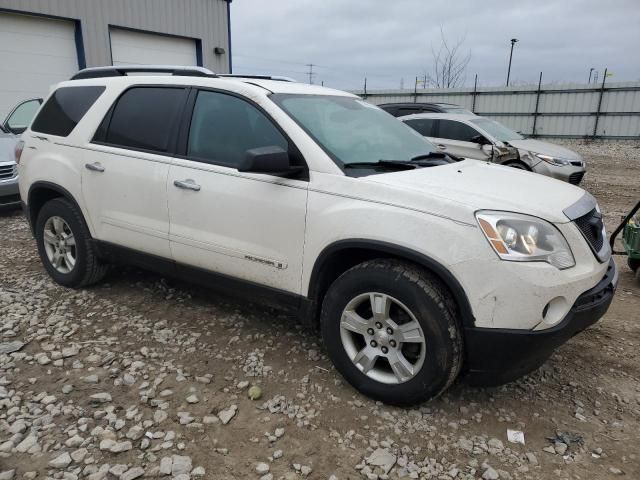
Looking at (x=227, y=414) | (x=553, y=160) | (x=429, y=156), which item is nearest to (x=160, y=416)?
(x=227, y=414)

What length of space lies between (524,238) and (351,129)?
4.67 ft

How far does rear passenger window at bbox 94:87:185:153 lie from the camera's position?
3586 mm

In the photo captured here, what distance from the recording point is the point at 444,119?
989 centimetres

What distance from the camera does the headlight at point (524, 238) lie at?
239cm

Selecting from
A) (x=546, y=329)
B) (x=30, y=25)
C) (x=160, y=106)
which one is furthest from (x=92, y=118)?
(x=30, y=25)

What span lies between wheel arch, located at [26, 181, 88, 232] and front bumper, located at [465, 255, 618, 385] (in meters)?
3.41

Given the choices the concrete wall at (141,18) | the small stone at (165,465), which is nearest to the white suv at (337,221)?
the small stone at (165,465)

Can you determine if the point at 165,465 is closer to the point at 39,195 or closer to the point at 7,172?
the point at 39,195

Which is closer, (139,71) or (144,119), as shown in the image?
(144,119)

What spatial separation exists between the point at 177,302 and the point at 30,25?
10228 millimetres

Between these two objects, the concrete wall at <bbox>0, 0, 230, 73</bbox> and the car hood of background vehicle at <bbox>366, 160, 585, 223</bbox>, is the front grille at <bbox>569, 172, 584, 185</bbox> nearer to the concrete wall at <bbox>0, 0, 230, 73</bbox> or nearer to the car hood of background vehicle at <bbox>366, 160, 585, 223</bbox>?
the car hood of background vehicle at <bbox>366, 160, 585, 223</bbox>

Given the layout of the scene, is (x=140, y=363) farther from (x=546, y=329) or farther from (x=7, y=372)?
(x=546, y=329)

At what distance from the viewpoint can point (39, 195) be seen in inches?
175

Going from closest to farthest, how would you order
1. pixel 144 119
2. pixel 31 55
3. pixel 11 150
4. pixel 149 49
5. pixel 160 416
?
pixel 160 416 → pixel 144 119 → pixel 11 150 → pixel 31 55 → pixel 149 49
